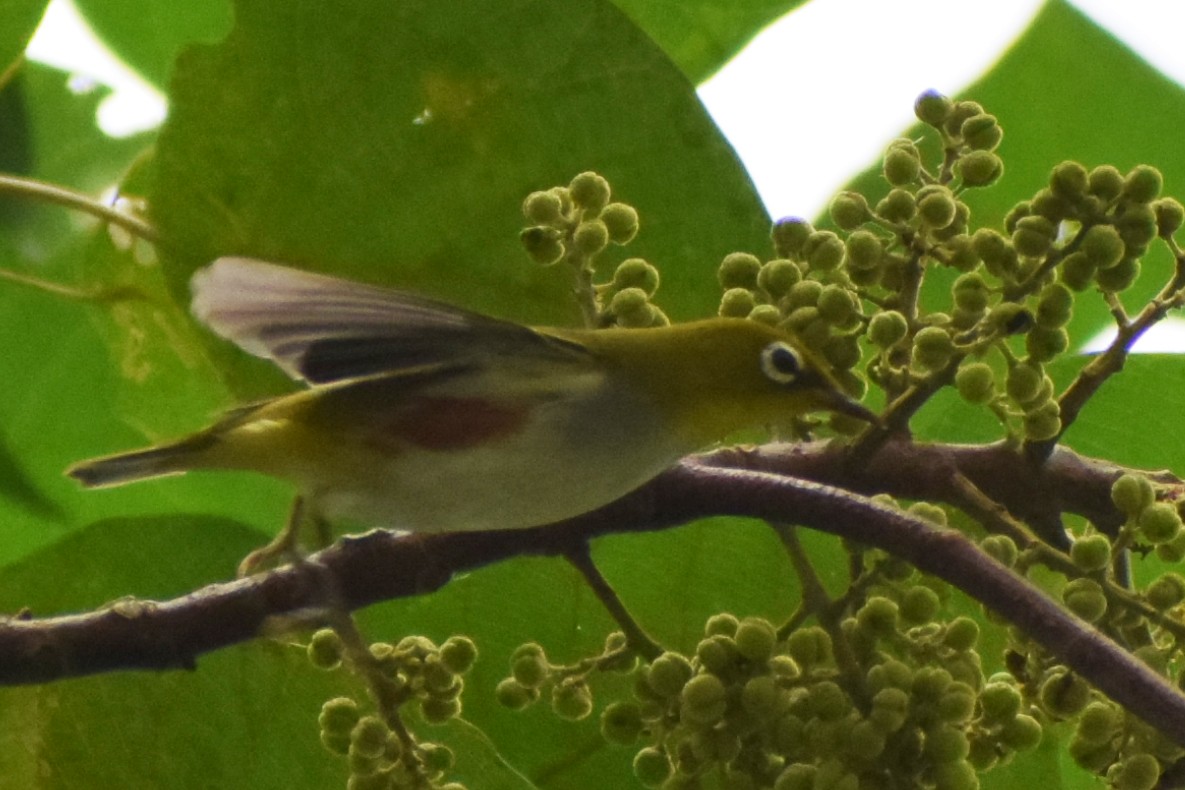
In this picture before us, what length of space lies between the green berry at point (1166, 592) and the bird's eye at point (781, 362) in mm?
291

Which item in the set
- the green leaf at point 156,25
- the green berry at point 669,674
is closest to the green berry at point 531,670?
the green berry at point 669,674

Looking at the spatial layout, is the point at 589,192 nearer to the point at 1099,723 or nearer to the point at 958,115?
the point at 958,115

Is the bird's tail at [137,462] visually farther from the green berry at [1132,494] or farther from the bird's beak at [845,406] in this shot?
the green berry at [1132,494]

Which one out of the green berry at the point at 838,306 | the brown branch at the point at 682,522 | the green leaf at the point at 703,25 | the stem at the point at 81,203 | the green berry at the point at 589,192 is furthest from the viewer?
the green leaf at the point at 703,25

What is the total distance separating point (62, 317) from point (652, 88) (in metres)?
Result: 0.65

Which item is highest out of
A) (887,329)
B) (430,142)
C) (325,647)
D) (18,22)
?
(18,22)

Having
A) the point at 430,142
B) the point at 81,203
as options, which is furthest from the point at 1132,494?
the point at 81,203

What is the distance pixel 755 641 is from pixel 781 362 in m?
0.23

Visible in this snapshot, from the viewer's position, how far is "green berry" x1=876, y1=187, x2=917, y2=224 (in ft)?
3.78

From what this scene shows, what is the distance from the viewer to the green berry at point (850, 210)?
120 centimetres

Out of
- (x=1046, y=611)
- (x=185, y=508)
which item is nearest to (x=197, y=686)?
(x=185, y=508)

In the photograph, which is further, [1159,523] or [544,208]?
[544,208]

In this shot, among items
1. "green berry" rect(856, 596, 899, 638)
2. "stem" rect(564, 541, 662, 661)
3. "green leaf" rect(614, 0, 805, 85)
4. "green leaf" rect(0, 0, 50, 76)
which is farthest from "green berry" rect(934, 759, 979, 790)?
"green leaf" rect(0, 0, 50, 76)

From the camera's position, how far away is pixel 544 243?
1.19 meters
